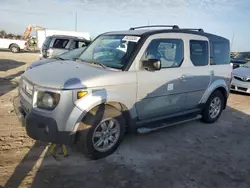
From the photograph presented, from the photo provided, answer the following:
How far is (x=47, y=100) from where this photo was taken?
10.7ft

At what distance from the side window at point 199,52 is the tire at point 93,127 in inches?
83.3

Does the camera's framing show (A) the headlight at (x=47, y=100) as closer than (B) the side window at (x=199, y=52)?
Yes

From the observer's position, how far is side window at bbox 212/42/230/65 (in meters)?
5.44

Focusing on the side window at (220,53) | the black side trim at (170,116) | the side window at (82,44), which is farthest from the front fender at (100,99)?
the side window at (82,44)

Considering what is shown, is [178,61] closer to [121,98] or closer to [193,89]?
[193,89]

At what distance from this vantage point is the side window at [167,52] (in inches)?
165

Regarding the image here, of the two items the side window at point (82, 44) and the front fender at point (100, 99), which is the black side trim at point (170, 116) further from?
the side window at point (82, 44)

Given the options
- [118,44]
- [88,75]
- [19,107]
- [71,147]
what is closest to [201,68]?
[118,44]

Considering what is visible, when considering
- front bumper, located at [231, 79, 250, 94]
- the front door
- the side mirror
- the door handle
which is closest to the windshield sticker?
the front door

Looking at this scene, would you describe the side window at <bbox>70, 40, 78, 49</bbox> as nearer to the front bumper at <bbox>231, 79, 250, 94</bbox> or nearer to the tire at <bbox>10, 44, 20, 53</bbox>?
the front bumper at <bbox>231, 79, 250, 94</bbox>

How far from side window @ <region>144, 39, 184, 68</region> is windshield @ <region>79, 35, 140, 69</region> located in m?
0.32

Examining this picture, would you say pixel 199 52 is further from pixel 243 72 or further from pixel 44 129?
pixel 243 72

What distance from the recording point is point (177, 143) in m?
4.51

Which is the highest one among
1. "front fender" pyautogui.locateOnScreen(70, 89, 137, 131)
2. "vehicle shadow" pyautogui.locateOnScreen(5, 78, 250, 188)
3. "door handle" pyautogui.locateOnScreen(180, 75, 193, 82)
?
"door handle" pyautogui.locateOnScreen(180, 75, 193, 82)
